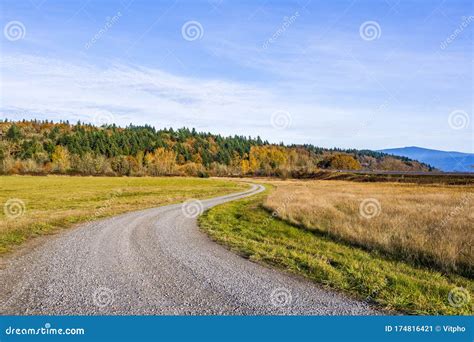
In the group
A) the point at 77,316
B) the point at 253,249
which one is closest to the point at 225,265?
the point at 253,249

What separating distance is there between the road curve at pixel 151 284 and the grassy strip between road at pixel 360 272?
637 millimetres

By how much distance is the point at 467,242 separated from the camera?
12281 mm

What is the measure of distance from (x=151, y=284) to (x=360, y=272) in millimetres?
5622

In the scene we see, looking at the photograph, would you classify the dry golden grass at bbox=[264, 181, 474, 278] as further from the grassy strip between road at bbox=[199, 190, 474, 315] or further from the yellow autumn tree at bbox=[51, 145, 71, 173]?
the yellow autumn tree at bbox=[51, 145, 71, 173]

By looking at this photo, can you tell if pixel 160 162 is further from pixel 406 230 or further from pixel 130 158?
pixel 406 230

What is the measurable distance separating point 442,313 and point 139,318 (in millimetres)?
6153

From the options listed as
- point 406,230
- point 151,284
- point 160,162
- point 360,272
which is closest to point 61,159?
point 160,162

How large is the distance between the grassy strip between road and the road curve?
64cm

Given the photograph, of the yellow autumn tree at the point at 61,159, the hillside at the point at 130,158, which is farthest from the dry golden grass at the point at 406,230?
the yellow autumn tree at the point at 61,159

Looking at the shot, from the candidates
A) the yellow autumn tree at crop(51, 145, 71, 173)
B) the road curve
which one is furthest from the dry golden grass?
the yellow autumn tree at crop(51, 145, 71, 173)

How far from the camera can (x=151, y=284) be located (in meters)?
8.30

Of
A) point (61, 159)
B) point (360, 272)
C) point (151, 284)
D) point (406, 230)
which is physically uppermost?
point (406, 230)

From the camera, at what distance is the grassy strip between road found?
7.32m

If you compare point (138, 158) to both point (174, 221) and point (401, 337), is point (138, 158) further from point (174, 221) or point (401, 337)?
point (401, 337)
